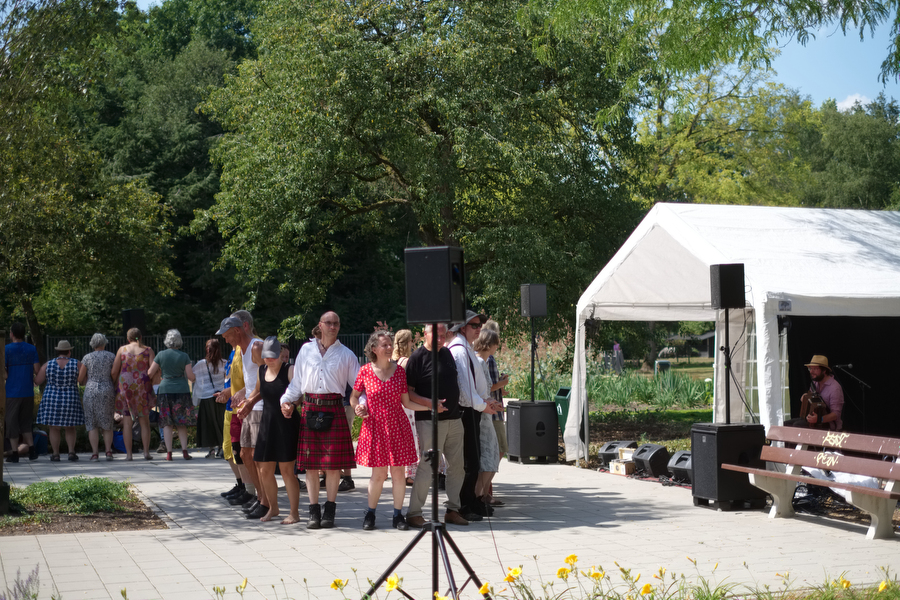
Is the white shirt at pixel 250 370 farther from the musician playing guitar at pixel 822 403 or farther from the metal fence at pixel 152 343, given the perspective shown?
the metal fence at pixel 152 343

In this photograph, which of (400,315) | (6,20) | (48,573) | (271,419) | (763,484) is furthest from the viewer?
(400,315)

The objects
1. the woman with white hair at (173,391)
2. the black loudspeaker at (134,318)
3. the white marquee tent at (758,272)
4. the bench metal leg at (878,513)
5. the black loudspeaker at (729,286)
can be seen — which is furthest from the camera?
the black loudspeaker at (134,318)

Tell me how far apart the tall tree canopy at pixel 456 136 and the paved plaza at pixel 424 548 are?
8.38 meters

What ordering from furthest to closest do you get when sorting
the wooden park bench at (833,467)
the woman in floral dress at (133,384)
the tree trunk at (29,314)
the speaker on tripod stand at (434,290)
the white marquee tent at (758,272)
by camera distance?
the tree trunk at (29,314) → the woman in floral dress at (133,384) → the white marquee tent at (758,272) → the wooden park bench at (833,467) → the speaker on tripod stand at (434,290)

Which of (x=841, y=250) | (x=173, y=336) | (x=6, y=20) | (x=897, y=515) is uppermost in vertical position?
(x=6, y=20)

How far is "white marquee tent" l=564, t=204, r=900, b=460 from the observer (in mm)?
9188

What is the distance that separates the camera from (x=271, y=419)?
758cm

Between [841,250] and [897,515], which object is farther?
[841,250]

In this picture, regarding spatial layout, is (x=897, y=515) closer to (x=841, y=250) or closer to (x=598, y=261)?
(x=841, y=250)

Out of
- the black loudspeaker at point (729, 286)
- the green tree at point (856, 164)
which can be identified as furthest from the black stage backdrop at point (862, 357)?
the green tree at point (856, 164)

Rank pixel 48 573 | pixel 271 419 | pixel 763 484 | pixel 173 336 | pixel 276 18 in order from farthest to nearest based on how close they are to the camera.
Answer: pixel 276 18
pixel 173 336
pixel 763 484
pixel 271 419
pixel 48 573

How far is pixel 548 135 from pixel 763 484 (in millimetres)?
10595

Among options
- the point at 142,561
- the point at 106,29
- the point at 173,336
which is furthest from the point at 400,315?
the point at 142,561

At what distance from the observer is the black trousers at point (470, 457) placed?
8.08 m
